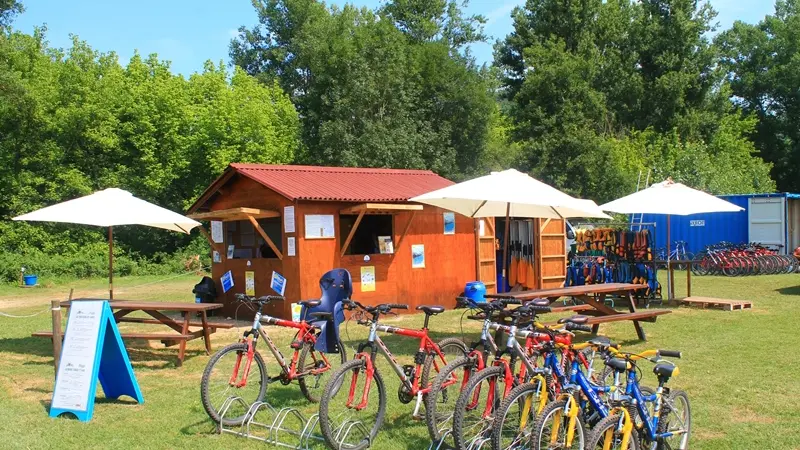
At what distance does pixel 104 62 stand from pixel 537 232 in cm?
2254

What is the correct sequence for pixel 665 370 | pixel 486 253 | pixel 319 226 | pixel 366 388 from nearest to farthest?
pixel 665 370, pixel 366 388, pixel 319 226, pixel 486 253

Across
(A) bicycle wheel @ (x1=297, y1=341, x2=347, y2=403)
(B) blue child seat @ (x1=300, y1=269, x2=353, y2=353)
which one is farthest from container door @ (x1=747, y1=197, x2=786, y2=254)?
(A) bicycle wheel @ (x1=297, y1=341, x2=347, y2=403)

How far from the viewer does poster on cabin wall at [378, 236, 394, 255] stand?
42.2 feet

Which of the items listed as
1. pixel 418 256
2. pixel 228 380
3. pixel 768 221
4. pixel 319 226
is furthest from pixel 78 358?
pixel 768 221

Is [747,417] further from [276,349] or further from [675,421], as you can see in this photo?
[276,349]

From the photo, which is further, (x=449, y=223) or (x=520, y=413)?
(x=449, y=223)

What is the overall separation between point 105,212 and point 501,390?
256 inches

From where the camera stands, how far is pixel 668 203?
1303cm

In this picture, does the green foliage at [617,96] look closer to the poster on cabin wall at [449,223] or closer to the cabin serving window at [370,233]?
the poster on cabin wall at [449,223]

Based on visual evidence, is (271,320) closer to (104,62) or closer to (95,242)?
(95,242)

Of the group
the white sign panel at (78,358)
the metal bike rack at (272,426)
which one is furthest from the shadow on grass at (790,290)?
the white sign panel at (78,358)

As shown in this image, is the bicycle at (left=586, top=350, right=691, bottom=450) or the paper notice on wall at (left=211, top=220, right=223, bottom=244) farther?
the paper notice on wall at (left=211, top=220, right=223, bottom=244)

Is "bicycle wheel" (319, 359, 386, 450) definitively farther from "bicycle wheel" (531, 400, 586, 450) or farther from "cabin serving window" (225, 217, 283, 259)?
"cabin serving window" (225, 217, 283, 259)

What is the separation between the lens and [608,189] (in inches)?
1227
